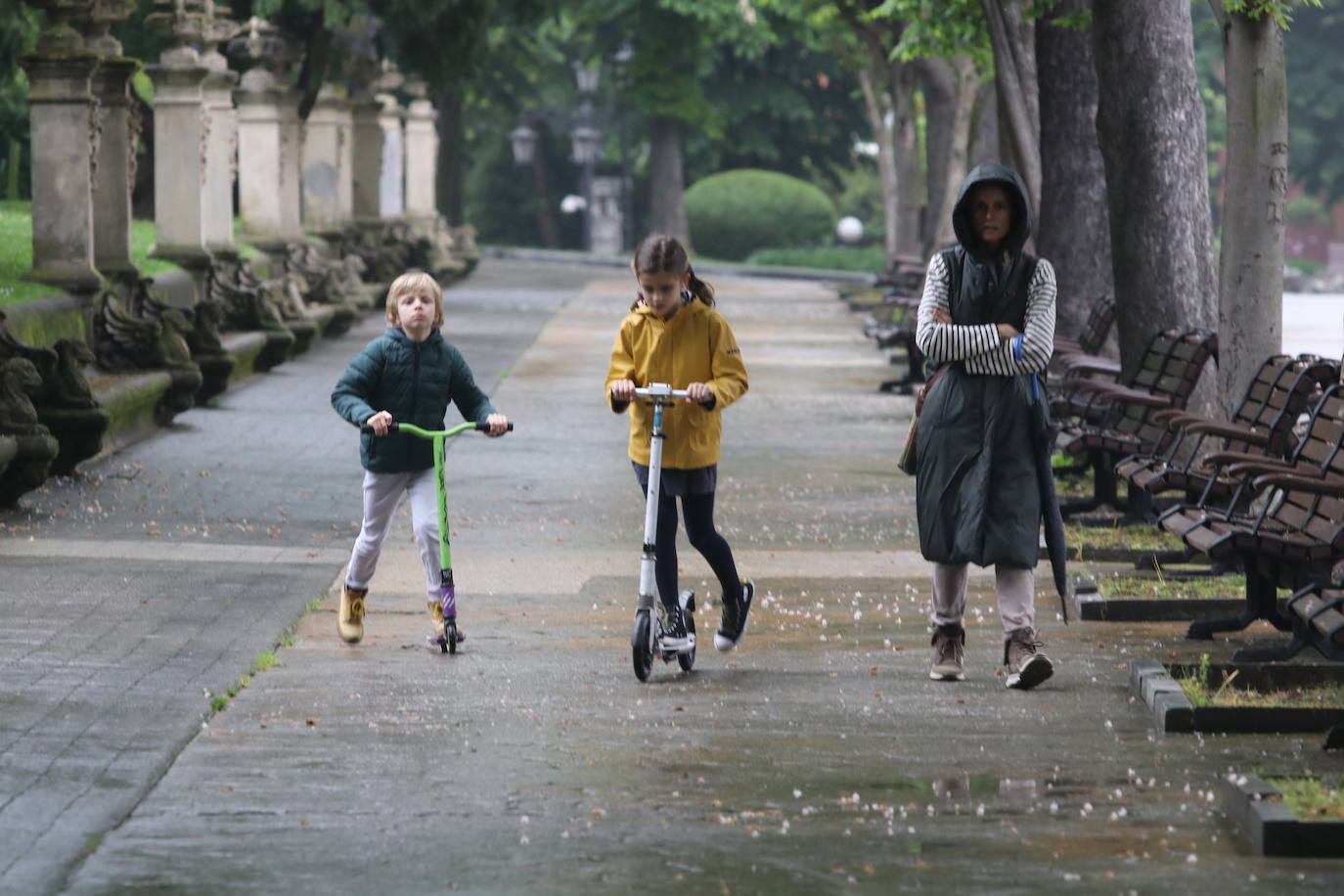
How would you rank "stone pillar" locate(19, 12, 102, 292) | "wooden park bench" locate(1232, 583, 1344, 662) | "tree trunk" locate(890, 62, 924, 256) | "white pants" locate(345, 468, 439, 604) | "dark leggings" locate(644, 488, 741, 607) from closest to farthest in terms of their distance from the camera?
"wooden park bench" locate(1232, 583, 1344, 662), "dark leggings" locate(644, 488, 741, 607), "white pants" locate(345, 468, 439, 604), "stone pillar" locate(19, 12, 102, 292), "tree trunk" locate(890, 62, 924, 256)

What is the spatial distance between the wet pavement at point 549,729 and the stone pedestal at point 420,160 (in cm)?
3124

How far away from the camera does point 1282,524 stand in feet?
28.9

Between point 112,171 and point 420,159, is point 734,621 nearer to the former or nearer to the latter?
point 112,171

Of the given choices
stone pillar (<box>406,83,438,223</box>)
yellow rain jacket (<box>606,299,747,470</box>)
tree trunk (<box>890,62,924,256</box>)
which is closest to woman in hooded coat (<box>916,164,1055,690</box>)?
yellow rain jacket (<box>606,299,747,470</box>)

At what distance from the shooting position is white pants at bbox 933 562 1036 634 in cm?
805

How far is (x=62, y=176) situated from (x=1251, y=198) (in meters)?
8.99

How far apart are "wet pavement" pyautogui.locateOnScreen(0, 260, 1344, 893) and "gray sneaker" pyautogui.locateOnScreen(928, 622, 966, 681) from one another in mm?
128

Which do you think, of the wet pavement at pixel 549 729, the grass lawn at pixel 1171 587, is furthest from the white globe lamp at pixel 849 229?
the grass lawn at pixel 1171 587

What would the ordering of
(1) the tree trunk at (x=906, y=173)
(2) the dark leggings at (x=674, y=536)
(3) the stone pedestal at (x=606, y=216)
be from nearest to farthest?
(2) the dark leggings at (x=674, y=536), (1) the tree trunk at (x=906, y=173), (3) the stone pedestal at (x=606, y=216)

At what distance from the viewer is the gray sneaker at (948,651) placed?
8.21 metres

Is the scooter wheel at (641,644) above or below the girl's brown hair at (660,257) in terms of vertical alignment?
below

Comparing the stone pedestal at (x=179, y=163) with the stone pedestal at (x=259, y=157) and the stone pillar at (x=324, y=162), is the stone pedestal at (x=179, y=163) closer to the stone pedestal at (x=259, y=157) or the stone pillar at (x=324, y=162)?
the stone pedestal at (x=259, y=157)

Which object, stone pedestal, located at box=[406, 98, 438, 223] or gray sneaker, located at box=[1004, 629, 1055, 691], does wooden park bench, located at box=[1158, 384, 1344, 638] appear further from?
stone pedestal, located at box=[406, 98, 438, 223]

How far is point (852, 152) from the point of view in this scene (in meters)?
69.0
